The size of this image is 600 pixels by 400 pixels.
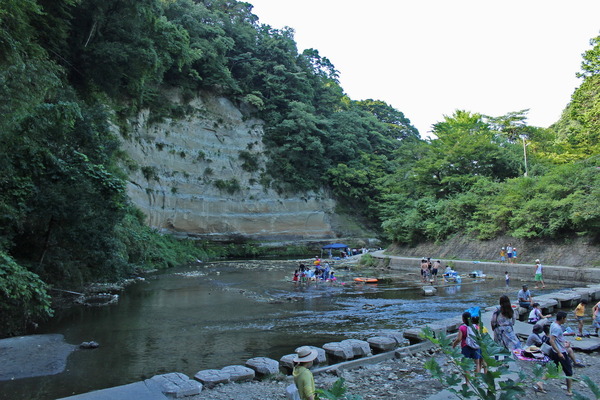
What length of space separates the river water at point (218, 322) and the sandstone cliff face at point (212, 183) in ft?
59.6

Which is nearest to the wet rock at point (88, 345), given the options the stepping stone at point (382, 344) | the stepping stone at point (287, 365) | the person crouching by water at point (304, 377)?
the stepping stone at point (287, 365)

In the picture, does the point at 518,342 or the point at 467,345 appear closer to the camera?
the point at 467,345

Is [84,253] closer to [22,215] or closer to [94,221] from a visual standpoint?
[94,221]

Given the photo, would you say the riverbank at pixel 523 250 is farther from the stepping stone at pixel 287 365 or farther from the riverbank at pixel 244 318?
the stepping stone at pixel 287 365

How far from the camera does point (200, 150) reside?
1667 inches

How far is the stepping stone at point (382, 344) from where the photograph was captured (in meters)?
8.55

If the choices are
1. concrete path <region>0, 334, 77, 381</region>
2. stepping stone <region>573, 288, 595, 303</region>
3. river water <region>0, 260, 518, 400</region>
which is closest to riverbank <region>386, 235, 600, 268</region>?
river water <region>0, 260, 518, 400</region>

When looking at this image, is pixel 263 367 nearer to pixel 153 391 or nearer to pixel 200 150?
pixel 153 391

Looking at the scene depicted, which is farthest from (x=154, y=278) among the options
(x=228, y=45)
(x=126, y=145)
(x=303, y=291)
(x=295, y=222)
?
(x=228, y=45)

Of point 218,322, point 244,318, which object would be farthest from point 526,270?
point 218,322

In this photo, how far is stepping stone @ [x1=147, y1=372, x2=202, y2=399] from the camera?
20.1ft

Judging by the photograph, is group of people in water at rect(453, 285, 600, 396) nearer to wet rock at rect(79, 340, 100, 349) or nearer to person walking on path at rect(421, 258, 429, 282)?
wet rock at rect(79, 340, 100, 349)

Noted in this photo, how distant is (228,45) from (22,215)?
3847cm

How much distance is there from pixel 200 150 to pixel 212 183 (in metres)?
3.80
